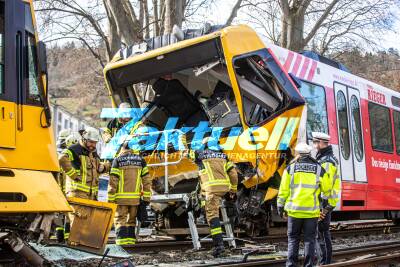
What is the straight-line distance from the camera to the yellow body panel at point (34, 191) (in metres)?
4.91

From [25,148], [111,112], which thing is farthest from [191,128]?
[25,148]

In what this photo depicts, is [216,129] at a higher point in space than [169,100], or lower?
lower

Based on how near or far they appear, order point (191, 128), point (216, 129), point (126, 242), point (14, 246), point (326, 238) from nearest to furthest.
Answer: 1. point (14, 246)
2. point (326, 238)
3. point (126, 242)
4. point (216, 129)
5. point (191, 128)

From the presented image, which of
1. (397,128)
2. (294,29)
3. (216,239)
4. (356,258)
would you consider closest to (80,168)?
(216,239)

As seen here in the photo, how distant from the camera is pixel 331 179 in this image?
710 cm

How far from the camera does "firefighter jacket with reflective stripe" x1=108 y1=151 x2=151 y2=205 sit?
8250 mm

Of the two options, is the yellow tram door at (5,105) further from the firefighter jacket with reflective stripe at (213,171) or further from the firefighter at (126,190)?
the firefighter jacket with reflective stripe at (213,171)

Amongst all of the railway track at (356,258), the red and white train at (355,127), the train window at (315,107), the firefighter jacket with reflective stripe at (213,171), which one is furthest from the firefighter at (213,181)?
the red and white train at (355,127)

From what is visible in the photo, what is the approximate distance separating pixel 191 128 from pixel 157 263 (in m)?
3.44

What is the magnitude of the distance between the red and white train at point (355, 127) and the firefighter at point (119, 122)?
2.67 metres

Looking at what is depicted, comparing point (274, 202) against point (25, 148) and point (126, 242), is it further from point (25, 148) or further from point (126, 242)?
point (25, 148)

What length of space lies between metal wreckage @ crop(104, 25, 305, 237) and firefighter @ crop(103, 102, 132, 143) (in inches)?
7.5

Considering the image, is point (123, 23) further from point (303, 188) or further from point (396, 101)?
point (303, 188)

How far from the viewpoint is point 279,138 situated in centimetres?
864
